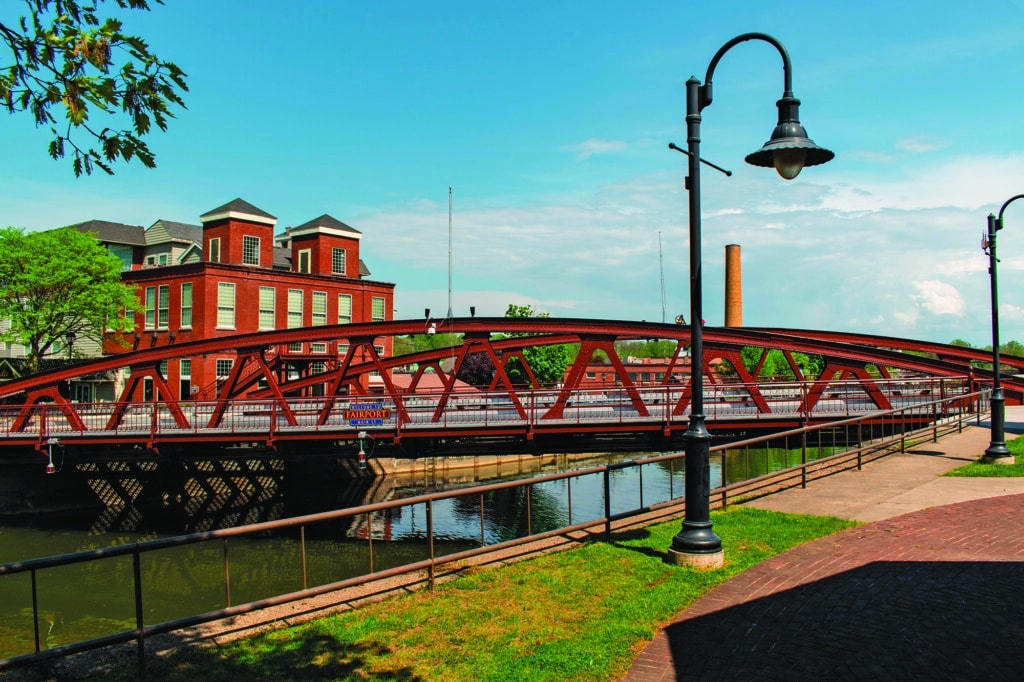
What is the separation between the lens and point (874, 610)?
7602mm

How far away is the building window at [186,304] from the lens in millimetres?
48594

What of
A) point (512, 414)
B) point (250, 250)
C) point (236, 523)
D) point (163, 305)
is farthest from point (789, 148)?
point (163, 305)

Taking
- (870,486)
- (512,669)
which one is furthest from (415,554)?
(512,669)

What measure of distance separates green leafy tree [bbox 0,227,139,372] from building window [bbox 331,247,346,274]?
13.3 metres

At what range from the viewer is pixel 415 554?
23.5 metres

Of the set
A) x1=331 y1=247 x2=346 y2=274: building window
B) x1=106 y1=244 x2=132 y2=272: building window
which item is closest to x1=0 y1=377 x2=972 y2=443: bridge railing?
x1=331 y1=247 x2=346 y2=274: building window

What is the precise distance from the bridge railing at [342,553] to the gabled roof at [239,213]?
2623 centimetres

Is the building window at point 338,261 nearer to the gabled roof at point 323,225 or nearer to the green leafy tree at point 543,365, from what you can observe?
the gabled roof at point 323,225

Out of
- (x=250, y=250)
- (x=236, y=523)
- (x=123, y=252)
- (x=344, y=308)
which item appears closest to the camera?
(x=236, y=523)

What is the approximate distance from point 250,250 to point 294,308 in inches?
182

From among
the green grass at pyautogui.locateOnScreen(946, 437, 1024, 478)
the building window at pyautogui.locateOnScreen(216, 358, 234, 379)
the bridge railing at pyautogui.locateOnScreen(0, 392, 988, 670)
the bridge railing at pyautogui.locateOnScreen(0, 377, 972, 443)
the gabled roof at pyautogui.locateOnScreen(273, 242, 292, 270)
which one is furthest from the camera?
the gabled roof at pyautogui.locateOnScreen(273, 242, 292, 270)

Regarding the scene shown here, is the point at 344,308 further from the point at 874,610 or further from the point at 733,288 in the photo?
the point at 874,610

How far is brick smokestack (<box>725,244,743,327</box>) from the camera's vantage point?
68.3m

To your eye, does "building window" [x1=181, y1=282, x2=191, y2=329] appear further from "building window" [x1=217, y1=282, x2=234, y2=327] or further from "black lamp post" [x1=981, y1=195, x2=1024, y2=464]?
"black lamp post" [x1=981, y1=195, x2=1024, y2=464]
